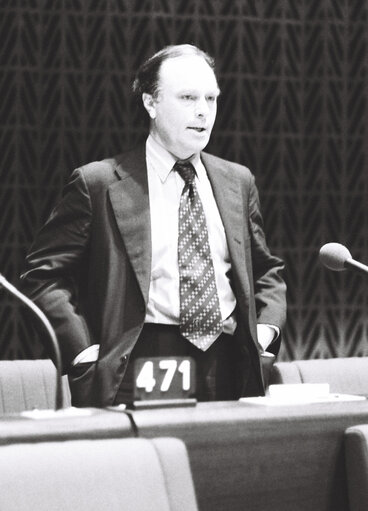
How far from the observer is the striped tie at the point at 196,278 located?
2.18m

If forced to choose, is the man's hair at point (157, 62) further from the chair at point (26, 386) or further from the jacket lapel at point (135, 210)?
the chair at point (26, 386)

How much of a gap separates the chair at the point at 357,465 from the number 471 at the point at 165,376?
28cm

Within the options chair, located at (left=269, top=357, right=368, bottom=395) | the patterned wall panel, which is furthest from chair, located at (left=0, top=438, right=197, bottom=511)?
the patterned wall panel

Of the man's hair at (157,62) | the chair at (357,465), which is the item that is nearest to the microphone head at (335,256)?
the chair at (357,465)

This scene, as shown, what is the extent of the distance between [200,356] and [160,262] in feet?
0.80

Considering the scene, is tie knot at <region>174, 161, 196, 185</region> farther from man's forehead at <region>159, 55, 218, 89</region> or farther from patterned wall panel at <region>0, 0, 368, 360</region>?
patterned wall panel at <region>0, 0, 368, 360</region>

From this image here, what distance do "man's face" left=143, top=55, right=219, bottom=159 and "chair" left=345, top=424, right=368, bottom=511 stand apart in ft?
3.47

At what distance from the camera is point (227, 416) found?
1.44 metres

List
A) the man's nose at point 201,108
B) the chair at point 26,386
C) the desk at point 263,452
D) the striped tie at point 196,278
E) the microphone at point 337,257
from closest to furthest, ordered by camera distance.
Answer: the desk at point 263,452 → the microphone at point 337,257 → the striped tie at point 196,278 → the man's nose at point 201,108 → the chair at point 26,386

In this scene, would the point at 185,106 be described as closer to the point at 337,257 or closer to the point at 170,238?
the point at 170,238

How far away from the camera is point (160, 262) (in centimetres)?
223

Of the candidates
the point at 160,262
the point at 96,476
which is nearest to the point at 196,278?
the point at 160,262

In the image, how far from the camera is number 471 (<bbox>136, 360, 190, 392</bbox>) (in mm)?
1486

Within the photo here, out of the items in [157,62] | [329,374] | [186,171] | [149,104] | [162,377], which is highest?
[157,62]
